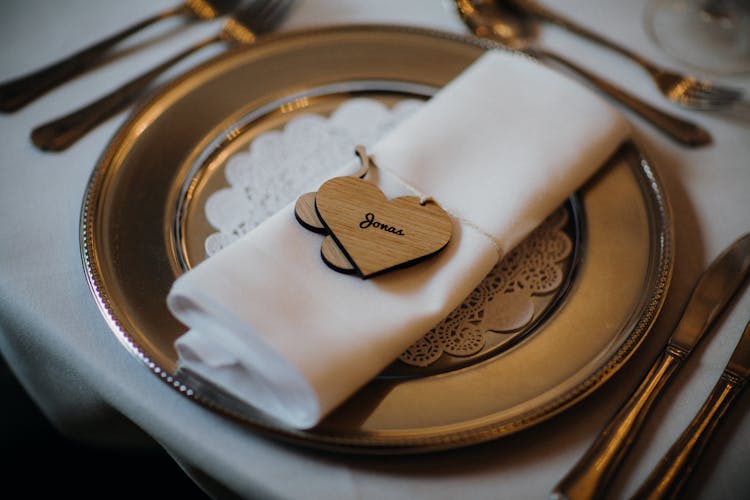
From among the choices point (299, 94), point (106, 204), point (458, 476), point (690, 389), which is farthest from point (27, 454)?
point (690, 389)

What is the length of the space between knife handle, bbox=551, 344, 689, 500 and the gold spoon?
2.79 feet

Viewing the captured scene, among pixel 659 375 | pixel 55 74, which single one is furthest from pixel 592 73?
pixel 55 74

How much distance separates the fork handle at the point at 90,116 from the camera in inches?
33.7

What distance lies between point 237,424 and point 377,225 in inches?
9.6

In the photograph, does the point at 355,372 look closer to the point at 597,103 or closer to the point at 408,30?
the point at 597,103

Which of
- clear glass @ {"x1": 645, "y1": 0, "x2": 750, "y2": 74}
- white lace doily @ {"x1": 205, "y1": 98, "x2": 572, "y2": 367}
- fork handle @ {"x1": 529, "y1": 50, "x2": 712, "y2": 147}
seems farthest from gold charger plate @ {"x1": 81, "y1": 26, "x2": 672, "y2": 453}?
clear glass @ {"x1": 645, "y1": 0, "x2": 750, "y2": 74}

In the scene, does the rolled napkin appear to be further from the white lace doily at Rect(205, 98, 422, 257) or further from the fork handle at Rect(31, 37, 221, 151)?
the fork handle at Rect(31, 37, 221, 151)

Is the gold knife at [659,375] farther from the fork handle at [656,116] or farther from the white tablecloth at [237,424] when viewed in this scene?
the fork handle at [656,116]

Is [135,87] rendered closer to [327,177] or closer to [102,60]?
[102,60]

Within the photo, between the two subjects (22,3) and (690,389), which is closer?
(690,389)

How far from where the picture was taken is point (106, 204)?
2.50 feet

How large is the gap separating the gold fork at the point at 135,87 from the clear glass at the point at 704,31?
0.65 meters

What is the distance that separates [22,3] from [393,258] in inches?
32.2

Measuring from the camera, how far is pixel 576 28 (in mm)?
1046
